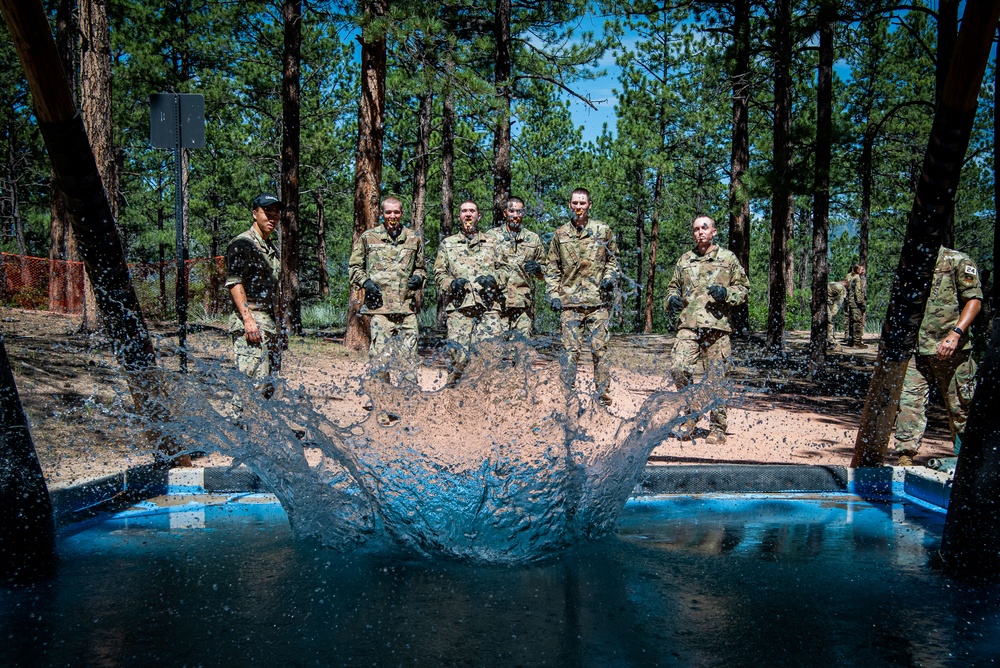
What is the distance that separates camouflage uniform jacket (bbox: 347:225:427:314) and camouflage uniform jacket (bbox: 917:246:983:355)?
454 centimetres

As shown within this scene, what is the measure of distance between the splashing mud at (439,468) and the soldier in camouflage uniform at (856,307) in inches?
681

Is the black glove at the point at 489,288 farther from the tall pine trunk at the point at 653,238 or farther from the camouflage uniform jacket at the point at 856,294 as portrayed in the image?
the tall pine trunk at the point at 653,238

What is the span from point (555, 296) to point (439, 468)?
4350mm

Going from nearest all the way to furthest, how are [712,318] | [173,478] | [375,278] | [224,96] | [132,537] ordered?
1. [132,537]
2. [173,478]
3. [712,318]
4. [375,278]
5. [224,96]

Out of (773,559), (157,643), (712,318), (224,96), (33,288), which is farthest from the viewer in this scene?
(224,96)

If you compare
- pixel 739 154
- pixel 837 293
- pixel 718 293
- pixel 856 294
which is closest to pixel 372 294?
pixel 718 293

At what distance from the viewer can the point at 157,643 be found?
3.03 meters

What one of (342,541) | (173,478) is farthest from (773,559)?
(173,478)

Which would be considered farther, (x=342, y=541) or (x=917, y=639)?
(x=342, y=541)

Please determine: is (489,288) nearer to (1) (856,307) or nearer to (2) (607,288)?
(2) (607,288)

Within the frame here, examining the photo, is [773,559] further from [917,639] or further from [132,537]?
[132,537]

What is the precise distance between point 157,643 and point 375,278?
5.42m

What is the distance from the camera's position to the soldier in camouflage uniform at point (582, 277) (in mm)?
8578

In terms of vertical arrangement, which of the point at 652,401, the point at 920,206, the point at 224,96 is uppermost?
the point at 224,96
